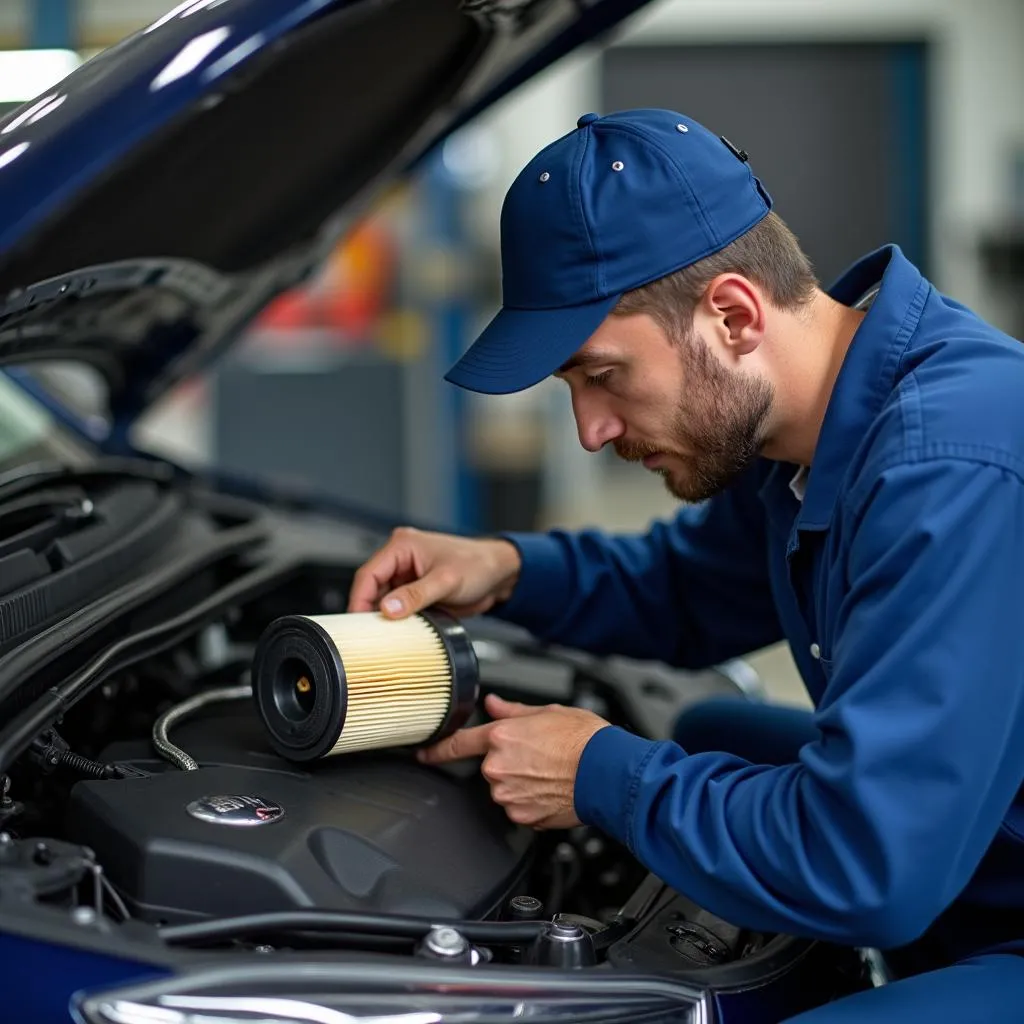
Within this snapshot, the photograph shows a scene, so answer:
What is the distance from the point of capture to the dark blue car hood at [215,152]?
3.35ft

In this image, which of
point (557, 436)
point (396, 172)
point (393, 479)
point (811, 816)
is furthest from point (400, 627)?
point (557, 436)

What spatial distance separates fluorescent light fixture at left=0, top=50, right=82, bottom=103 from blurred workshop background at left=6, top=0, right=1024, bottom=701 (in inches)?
113

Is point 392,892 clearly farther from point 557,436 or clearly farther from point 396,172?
point 557,436

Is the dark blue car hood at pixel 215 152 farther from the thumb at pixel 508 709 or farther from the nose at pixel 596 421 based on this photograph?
the thumb at pixel 508 709

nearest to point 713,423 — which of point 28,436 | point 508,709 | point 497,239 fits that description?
point 508,709

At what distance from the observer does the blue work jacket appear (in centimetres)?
93

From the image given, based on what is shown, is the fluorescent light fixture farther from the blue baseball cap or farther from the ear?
the ear

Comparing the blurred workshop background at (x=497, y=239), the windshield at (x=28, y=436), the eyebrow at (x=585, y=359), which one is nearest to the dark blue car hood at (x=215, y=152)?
the windshield at (x=28, y=436)

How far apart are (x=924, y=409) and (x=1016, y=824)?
1.16ft

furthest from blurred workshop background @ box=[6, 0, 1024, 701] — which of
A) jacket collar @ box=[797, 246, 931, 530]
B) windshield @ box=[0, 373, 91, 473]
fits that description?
jacket collar @ box=[797, 246, 931, 530]

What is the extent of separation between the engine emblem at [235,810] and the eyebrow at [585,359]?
436 millimetres

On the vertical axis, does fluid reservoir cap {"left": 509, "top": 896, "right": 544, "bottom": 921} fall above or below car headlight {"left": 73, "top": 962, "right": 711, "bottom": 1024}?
below

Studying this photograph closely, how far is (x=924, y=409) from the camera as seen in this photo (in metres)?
1.04

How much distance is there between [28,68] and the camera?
184cm
